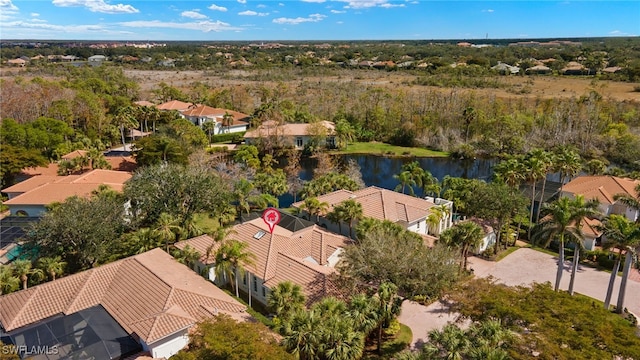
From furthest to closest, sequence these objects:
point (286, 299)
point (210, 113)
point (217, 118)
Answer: point (210, 113) < point (217, 118) < point (286, 299)

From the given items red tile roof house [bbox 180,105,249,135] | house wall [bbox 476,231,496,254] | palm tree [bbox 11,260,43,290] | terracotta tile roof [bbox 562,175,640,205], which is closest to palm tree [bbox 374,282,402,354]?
house wall [bbox 476,231,496,254]

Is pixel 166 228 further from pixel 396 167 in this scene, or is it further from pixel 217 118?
pixel 217 118

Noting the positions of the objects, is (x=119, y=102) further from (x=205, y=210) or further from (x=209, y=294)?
(x=209, y=294)

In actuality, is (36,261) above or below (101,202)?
below

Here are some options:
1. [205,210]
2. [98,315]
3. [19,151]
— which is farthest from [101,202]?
[19,151]

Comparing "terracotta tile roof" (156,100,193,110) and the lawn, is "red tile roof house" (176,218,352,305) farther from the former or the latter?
"terracotta tile roof" (156,100,193,110)

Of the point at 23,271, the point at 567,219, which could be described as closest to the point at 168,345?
the point at 23,271
